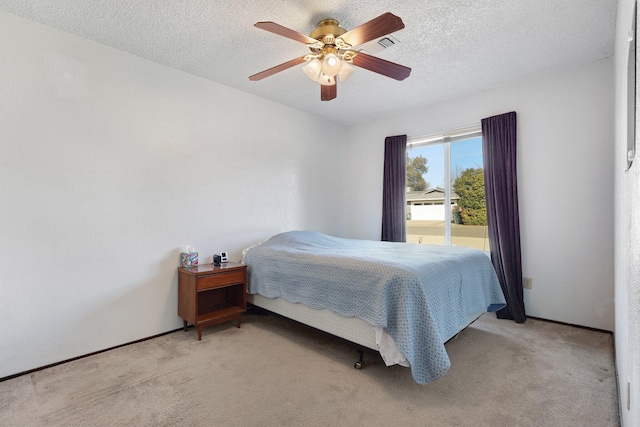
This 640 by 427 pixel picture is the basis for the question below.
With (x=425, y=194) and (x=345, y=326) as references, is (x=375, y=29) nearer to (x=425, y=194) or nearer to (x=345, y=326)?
(x=345, y=326)

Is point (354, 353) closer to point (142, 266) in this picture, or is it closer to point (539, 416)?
point (539, 416)

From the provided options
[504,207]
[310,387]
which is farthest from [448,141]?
[310,387]

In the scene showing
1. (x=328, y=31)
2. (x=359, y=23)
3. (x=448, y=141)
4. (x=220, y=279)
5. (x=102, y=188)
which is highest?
(x=359, y=23)

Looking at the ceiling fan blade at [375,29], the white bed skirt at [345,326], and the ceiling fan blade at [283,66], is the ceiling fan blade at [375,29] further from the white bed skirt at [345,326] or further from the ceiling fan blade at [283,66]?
the white bed skirt at [345,326]

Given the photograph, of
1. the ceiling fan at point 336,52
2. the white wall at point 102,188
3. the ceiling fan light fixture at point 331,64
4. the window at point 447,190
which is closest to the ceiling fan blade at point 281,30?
the ceiling fan at point 336,52

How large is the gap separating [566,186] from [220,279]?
3530 mm

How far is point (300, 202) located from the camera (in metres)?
4.18

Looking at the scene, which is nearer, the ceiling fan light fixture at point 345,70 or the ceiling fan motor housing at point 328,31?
the ceiling fan motor housing at point 328,31

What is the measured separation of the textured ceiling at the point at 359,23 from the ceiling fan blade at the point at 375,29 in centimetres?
Answer: 29

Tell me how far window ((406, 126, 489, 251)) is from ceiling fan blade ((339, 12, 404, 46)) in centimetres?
233

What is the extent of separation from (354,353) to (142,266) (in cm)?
202

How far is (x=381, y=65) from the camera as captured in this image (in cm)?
222

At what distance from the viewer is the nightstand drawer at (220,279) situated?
8.89 feet

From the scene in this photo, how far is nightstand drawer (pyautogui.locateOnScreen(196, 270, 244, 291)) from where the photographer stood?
2.71 metres
